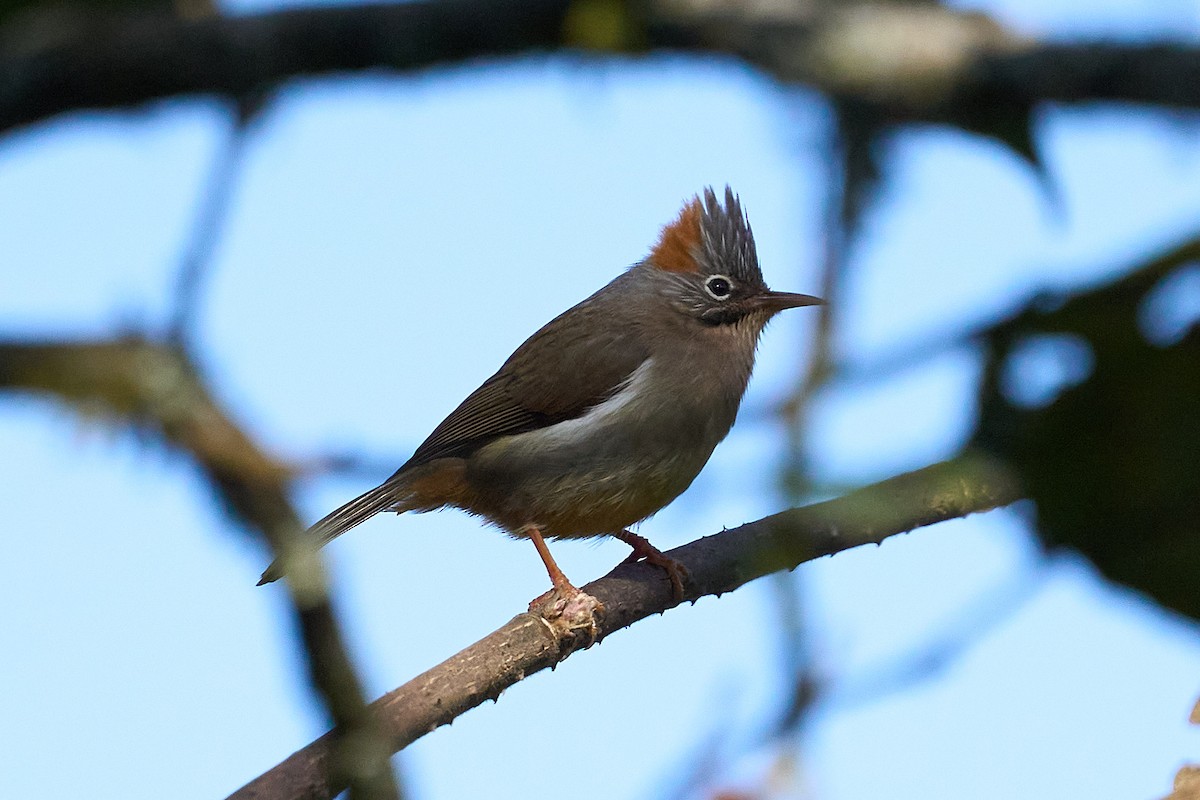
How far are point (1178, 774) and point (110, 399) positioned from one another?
1.78 meters

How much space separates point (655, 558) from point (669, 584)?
0.15 meters

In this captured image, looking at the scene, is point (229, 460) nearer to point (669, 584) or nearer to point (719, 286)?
point (669, 584)

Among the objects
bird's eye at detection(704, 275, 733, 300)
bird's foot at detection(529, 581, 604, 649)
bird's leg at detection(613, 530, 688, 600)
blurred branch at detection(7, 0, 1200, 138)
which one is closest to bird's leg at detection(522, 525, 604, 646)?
bird's foot at detection(529, 581, 604, 649)

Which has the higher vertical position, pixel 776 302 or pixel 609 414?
pixel 776 302

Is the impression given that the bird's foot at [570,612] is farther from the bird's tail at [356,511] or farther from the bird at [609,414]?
the bird's tail at [356,511]

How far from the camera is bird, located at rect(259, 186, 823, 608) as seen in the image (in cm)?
552

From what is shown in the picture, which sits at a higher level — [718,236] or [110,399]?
[718,236]

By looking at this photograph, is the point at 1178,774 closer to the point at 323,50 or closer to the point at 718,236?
the point at 323,50

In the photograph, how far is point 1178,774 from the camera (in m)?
1.12

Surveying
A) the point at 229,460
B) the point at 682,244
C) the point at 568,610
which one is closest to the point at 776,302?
the point at 682,244

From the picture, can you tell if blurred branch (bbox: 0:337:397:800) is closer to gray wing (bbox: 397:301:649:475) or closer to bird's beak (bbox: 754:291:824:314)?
gray wing (bbox: 397:301:649:475)

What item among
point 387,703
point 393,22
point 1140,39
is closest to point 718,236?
point 393,22

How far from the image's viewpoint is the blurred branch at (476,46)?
4320 millimetres

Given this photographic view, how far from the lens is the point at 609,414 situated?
5660mm
